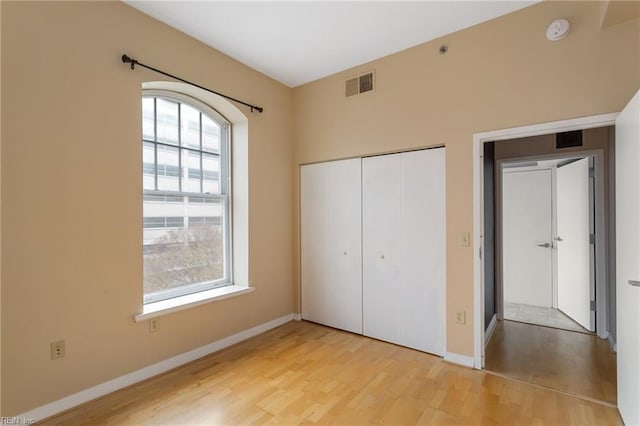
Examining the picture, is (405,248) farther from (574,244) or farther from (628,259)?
(574,244)

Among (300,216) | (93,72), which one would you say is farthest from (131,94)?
(300,216)

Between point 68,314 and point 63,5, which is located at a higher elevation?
point 63,5

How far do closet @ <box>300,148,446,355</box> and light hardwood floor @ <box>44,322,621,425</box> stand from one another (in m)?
0.43

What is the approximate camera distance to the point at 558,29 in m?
2.31

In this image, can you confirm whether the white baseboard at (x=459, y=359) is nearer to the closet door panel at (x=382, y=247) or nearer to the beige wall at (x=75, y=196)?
the closet door panel at (x=382, y=247)

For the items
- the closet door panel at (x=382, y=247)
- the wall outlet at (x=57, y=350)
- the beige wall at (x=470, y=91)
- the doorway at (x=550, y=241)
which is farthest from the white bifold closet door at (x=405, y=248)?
the wall outlet at (x=57, y=350)

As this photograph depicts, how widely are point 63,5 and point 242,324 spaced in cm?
307

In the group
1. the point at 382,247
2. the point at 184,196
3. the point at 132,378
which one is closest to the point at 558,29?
the point at 382,247

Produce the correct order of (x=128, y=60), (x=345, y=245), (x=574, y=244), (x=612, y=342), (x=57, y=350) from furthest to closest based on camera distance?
(x=574, y=244) < (x=345, y=245) < (x=612, y=342) < (x=128, y=60) < (x=57, y=350)

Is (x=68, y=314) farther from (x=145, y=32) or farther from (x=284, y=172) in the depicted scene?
(x=284, y=172)

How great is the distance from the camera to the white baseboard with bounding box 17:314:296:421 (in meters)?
2.03

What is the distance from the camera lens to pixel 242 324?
336 centimetres

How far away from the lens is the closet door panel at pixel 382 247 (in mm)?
3219

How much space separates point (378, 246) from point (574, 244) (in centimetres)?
262
